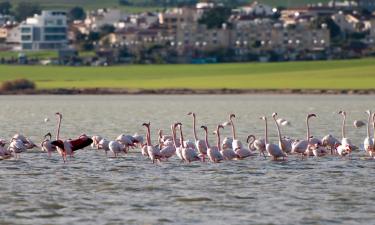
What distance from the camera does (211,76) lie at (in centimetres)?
13112

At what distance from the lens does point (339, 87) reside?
356 feet

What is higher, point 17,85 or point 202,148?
point 202,148

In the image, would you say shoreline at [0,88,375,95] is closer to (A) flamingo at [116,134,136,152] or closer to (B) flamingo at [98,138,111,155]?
(A) flamingo at [116,134,136,152]

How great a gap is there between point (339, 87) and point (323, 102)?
69.8ft

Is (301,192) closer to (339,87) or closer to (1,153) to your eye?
(1,153)

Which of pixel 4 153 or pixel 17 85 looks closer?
pixel 4 153

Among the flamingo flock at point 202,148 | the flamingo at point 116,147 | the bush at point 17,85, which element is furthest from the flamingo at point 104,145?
the bush at point 17,85

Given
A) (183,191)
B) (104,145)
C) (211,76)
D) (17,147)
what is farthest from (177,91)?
(183,191)

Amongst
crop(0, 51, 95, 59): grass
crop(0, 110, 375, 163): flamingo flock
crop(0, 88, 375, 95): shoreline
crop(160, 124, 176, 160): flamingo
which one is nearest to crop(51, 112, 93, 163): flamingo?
crop(0, 110, 375, 163): flamingo flock

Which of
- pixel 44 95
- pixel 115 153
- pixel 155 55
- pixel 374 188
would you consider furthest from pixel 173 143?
pixel 155 55

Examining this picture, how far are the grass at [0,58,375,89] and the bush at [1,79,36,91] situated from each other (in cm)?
136

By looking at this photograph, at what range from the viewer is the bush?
111 metres

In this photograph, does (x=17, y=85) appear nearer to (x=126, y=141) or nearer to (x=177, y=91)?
(x=177, y=91)

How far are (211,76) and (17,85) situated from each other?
24900mm
